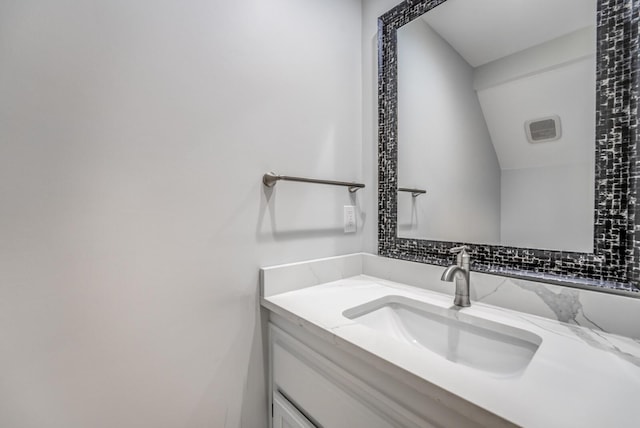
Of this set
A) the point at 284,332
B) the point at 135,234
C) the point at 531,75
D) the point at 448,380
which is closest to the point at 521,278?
the point at 448,380

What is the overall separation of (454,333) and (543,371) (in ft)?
1.01

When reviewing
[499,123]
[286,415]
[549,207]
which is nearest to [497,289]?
Result: [549,207]

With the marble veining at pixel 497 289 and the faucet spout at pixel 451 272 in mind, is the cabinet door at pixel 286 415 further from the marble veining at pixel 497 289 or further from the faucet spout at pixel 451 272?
the faucet spout at pixel 451 272

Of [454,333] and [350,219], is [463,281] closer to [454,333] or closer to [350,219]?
[454,333]

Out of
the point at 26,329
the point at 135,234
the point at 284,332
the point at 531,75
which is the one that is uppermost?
Result: the point at 531,75

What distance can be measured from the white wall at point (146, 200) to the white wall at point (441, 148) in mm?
409

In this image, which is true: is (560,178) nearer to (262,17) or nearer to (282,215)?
(282,215)

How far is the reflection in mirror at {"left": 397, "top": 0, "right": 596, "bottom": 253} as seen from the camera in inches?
31.5

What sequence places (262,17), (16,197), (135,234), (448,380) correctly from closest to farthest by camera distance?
(448,380) < (16,197) < (135,234) < (262,17)

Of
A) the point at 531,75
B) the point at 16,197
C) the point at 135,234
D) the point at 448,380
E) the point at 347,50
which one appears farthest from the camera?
the point at 347,50

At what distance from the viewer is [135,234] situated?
30.7 inches

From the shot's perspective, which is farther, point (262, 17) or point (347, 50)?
point (347, 50)

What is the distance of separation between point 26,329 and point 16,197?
30 cm

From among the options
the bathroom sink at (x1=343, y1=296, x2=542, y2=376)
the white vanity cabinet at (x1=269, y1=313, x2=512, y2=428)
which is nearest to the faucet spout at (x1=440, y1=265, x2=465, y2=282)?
the bathroom sink at (x1=343, y1=296, x2=542, y2=376)
